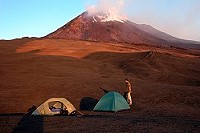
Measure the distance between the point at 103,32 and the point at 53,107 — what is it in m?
142

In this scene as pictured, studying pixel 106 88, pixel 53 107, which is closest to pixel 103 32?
pixel 106 88

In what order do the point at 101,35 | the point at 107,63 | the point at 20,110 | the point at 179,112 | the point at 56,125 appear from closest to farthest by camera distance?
the point at 56,125 < the point at 179,112 < the point at 20,110 < the point at 107,63 < the point at 101,35

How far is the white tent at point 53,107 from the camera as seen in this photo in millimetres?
20953

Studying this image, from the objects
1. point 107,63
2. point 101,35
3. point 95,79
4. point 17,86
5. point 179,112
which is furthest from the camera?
point 101,35

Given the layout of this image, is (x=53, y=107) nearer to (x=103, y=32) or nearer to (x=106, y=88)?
(x=106, y=88)

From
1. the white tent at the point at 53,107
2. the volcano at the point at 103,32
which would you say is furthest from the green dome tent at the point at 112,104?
the volcano at the point at 103,32

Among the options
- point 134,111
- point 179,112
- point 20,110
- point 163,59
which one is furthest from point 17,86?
point 163,59

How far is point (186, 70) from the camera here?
42719mm

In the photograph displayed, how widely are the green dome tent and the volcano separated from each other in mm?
114404

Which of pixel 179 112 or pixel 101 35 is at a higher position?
pixel 101 35

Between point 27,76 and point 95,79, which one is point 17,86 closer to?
point 27,76

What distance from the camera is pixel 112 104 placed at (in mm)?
22375

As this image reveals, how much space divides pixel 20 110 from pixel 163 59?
28.3 m

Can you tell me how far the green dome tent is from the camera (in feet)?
73.2
